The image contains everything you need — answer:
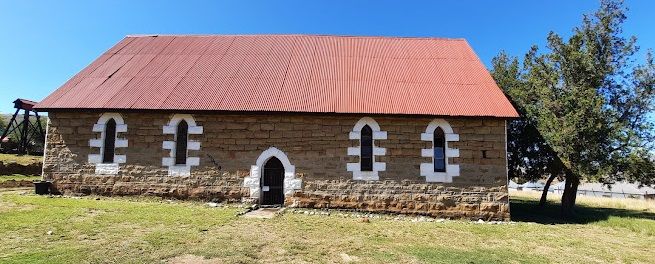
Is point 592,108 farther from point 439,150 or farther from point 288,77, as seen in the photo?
point 288,77

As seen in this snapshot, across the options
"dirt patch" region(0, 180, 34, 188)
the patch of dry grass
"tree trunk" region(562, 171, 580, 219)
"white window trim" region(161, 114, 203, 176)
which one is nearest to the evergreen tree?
"tree trunk" region(562, 171, 580, 219)

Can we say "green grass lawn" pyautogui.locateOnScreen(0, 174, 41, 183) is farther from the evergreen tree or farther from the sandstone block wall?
the evergreen tree

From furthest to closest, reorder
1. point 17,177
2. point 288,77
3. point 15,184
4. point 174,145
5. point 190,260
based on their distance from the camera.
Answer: point 17,177, point 15,184, point 288,77, point 174,145, point 190,260

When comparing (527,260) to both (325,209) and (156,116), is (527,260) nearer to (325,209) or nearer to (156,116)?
(325,209)

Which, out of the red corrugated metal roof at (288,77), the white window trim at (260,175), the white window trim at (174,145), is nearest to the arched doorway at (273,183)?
the white window trim at (260,175)

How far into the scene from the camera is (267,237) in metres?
8.45

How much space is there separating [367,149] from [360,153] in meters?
0.30

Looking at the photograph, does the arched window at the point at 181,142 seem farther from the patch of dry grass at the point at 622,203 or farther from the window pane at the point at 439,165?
the patch of dry grass at the point at 622,203

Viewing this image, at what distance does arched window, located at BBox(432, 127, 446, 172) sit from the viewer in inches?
497

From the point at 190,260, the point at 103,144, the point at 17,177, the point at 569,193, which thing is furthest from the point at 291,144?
the point at 17,177

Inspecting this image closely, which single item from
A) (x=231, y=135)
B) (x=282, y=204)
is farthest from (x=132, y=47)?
(x=282, y=204)

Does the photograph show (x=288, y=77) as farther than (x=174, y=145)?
Yes

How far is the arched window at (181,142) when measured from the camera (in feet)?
42.3

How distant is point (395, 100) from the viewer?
1305cm
